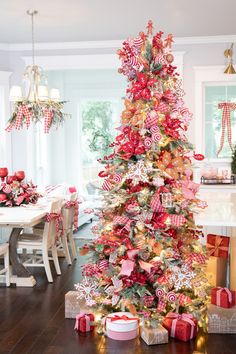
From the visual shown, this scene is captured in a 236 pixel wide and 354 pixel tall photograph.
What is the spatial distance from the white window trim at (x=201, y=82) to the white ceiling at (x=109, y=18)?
0.50 m

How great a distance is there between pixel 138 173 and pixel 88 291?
3.27 ft

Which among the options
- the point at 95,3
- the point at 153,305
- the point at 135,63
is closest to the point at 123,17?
the point at 95,3

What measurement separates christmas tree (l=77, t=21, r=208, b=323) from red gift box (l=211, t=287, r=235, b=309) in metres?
0.09

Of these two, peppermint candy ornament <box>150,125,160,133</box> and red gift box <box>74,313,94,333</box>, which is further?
red gift box <box>74,313,94,333</box>

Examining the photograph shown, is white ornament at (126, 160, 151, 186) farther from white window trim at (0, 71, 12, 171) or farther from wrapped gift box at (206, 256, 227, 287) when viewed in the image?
white window trim at (0, 71, 12, 171)

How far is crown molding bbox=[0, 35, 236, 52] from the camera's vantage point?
668 centimetres

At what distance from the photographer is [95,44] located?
6941 millimetres

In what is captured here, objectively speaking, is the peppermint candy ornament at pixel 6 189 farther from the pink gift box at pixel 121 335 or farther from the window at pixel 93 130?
the window at pixel 93 130

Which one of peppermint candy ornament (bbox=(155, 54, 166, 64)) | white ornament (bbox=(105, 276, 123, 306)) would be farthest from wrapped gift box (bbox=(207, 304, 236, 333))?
peppermint candy ornament (bbox=(155, 54, 166, 64))

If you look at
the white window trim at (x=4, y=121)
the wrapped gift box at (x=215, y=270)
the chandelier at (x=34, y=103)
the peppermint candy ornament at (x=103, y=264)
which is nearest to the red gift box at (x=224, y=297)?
the wrapped gift box at (x=215, y=270)

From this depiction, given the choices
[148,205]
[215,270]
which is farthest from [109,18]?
[215,270]

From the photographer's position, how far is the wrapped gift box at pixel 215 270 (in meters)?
4.22

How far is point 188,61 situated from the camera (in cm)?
680

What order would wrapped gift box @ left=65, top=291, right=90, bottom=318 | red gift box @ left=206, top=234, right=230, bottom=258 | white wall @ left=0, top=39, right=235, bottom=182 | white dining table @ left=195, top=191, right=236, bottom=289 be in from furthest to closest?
white wall @ left=0, top=39, right=235, bottom=182 → red gift box @ left=206, top=234, right=230, bottom=258 → wrapped gift box @ left=65, top=291, right=90, bottom=318 → white dining table @ left=195, top=191, right=236, bottom=289
